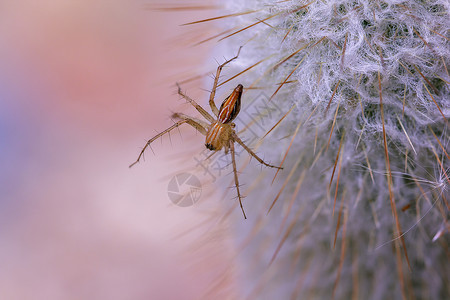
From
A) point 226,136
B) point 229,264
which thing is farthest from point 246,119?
point 229,264

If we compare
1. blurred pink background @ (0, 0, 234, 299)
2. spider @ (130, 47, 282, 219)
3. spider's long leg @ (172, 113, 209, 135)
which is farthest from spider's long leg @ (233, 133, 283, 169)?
blurred pink background @ (0, 0, 234, 299)

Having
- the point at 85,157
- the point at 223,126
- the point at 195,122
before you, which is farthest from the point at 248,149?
the point at 85,157

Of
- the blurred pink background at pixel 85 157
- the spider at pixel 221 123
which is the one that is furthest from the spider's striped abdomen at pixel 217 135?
the blurred pink background at pixel 85 157

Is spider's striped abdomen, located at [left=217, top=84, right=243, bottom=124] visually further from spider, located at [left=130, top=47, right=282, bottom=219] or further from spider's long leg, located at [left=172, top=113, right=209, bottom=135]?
spider's long leg, located at [left=172, top=113, right=209, bottom=135]

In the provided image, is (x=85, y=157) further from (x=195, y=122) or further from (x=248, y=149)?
(x=248, y=149)

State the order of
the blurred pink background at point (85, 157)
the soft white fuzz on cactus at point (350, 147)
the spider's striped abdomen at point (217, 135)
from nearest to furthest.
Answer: the soft white fuzz on cactus at point (350, 147), the spider's striped abdomen at point (217, 135), the blurred pink background at point (85, 157)

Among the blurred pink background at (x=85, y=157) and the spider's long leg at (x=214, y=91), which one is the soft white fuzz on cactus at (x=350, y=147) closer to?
the spider's long leg at (x=214, y=91)
